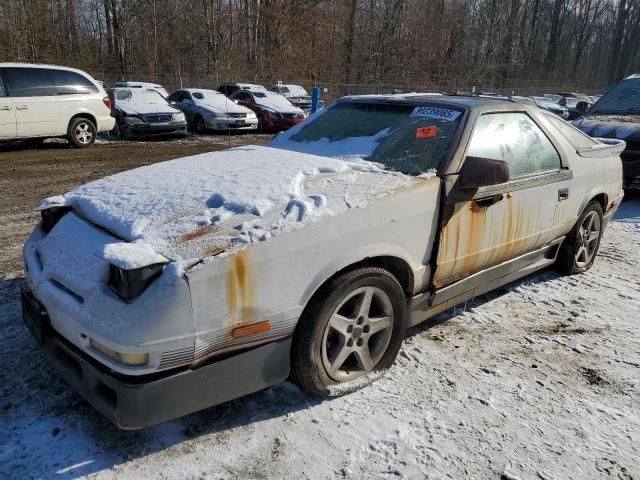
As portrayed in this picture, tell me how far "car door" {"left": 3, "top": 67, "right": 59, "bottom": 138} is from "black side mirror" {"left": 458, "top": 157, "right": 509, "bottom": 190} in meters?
9.77

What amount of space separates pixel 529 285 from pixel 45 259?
3762 mm

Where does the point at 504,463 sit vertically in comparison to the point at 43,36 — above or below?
below

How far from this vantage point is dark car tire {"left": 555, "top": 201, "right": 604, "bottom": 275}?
455 centimetres

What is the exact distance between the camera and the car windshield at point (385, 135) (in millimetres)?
3242

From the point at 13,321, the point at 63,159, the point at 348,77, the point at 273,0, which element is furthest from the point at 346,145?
the point at 348,77

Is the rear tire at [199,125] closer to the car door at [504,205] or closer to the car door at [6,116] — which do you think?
the car door at [6,116]

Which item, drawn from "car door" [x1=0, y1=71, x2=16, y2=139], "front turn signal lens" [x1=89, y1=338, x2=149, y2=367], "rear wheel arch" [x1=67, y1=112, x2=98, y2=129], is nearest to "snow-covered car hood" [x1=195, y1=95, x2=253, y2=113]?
"rear wheel arch" [x1=67, y1=112, x2=98, y2=129]

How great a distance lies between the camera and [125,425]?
2145 mm

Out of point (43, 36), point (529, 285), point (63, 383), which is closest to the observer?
point (63, 383)

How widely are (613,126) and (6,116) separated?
10.6 meters

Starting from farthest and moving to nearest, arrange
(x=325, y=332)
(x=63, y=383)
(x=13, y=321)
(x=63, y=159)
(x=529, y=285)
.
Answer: (x=63, y=159) → (x=529, y=285) → (x=13, y=321) → (x=63, y=383) → (x=325, y=332)

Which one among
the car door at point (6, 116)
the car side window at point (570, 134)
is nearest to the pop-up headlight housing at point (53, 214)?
the car side window at point (570, 134)

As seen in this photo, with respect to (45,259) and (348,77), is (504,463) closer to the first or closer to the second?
(45,259)

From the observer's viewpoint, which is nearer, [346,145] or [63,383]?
[63,383]
